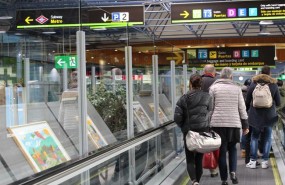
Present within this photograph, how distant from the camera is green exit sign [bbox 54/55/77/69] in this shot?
11.9 feet

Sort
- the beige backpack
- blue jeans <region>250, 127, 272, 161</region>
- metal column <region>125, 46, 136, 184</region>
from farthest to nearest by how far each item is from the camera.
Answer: blue jeans <region>250, 127, 272, 161</region>
the beige backpack
metal column <region>125, 46, 136, 184</region>

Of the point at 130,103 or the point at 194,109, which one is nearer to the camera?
the point at 130,103

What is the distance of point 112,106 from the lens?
4.91 meters

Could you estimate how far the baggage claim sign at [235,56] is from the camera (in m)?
19.0

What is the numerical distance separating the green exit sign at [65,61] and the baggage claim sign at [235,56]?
49.7 feet

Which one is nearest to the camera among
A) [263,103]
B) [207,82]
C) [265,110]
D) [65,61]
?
[65,61]

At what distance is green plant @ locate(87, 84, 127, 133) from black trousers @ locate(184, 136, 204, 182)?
1086 millimetres

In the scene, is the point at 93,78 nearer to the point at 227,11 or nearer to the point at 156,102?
the point at 156,102

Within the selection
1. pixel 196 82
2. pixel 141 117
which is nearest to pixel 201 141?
pixel 196 82

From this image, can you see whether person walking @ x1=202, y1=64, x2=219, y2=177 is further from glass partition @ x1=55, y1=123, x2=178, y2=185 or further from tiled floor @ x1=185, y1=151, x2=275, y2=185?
glass partition @ x1=55, y1=123, x2=178, y2=185

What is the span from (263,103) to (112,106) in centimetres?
283

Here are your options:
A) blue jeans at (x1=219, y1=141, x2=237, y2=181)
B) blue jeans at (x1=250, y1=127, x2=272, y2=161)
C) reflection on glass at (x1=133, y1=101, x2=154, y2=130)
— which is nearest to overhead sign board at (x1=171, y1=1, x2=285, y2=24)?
blue jeans at (x1=250, y1=127, x2=272, y2=161)

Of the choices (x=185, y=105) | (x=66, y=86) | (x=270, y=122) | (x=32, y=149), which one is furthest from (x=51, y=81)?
(x=270, y=122)

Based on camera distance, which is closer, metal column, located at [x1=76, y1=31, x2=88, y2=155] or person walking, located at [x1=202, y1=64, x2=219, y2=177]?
metal column, located at [x1=76, y1=31, x2=88, y2=155]
